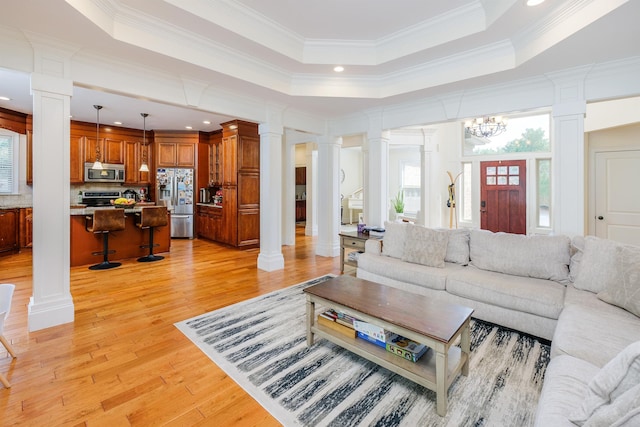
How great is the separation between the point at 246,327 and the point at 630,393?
2.52 metres

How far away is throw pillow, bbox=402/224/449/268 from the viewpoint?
127 inches

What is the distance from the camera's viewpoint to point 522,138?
6578mm

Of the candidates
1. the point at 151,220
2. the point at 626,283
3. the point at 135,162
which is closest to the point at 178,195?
the point at 135,162

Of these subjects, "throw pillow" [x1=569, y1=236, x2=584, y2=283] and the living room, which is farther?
"throw pillow" [x1=569, y1=236, x2=584, y2=283]

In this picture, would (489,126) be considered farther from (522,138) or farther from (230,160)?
(230,160)

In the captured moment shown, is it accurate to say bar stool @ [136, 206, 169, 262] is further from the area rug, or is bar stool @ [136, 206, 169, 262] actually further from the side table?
the side table

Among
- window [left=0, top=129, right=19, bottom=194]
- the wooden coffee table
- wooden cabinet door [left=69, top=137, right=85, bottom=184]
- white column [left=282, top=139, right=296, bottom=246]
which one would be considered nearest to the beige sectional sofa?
the wooden coffee table

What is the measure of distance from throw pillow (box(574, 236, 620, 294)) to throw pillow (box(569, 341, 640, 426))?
1677 mm

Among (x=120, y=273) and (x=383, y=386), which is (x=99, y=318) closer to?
(x=120, y=273)

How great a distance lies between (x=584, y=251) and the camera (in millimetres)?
2580

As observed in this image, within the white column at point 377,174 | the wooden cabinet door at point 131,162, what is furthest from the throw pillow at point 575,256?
the wooden cabinet door at point 131,162

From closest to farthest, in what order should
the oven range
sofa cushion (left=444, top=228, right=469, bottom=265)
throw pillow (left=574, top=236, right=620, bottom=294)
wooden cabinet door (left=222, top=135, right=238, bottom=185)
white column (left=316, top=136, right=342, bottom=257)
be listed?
1. throw pillow (left=574, top=236, right=620, bottom=294)
2. sofa cushion (left=444, top=228, right=469, bottom=265)
3. white column (left=316, top=136, right=342, bottom=257)
4. wooden cabinet door (left=222, top=135, right=238, bottom=185)
5. the oven range

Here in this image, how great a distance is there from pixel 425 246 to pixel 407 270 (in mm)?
354

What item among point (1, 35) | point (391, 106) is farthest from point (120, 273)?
point (391, 106)
